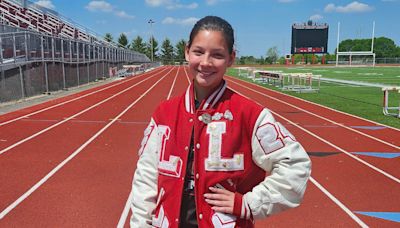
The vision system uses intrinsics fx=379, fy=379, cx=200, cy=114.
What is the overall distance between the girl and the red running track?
2.50 m

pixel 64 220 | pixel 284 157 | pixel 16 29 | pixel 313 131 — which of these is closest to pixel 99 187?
pixel 64 220

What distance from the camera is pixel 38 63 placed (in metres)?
16.3

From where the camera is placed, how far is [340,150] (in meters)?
7.04

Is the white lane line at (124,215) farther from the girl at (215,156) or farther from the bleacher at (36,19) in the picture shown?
the bleacher at (36,19)

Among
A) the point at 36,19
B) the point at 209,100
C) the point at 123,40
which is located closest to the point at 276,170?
the point at 209,100

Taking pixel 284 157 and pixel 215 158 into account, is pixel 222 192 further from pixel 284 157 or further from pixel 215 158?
pixel 284 157

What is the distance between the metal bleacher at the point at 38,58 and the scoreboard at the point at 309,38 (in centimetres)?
5160

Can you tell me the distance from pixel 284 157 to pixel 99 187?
154 inches

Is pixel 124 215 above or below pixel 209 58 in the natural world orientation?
below

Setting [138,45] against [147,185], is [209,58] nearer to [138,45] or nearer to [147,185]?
[147,185]

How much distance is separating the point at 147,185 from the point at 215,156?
1.26 ft

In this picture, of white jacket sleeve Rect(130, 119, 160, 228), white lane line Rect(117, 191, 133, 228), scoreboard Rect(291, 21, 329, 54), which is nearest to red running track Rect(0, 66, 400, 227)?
white lane line Rect(117, 191, 133, 228)

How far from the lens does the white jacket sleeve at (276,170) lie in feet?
4.78

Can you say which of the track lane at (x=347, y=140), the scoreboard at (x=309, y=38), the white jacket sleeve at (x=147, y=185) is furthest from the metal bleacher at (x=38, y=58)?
the scoreboard at (x=309, y=38)
